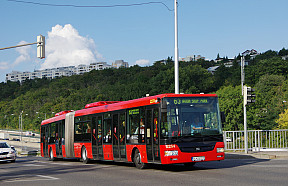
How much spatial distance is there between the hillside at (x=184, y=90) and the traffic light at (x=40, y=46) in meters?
64.3

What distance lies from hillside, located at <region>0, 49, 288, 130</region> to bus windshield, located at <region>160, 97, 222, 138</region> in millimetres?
68057

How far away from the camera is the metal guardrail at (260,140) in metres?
24.3

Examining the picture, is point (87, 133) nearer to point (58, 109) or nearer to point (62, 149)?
point (62, 149)

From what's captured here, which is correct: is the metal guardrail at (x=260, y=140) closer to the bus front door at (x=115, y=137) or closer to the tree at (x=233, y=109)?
the bus front door at (x=115, y=137)

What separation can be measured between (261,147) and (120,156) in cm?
1007

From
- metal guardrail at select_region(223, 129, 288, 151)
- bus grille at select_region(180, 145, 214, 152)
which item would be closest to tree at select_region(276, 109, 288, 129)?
metal guardrail at select_region(223, 129, 288, 151)

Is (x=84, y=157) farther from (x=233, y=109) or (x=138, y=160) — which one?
(x=233, y=109)

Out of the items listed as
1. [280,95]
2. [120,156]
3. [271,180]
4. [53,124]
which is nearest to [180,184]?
[271,180]

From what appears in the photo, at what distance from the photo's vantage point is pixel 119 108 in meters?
19.4

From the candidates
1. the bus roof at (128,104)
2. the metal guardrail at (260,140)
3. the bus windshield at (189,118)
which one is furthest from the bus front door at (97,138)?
the metal guardrail at (260,140)

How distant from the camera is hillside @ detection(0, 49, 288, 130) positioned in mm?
89250

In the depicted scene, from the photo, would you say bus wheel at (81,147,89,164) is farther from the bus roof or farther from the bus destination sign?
the bus destination sign

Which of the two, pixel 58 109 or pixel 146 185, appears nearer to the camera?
pixel 146 185

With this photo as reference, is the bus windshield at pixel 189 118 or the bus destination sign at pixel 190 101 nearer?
the bus windshield at pixel 189 118
